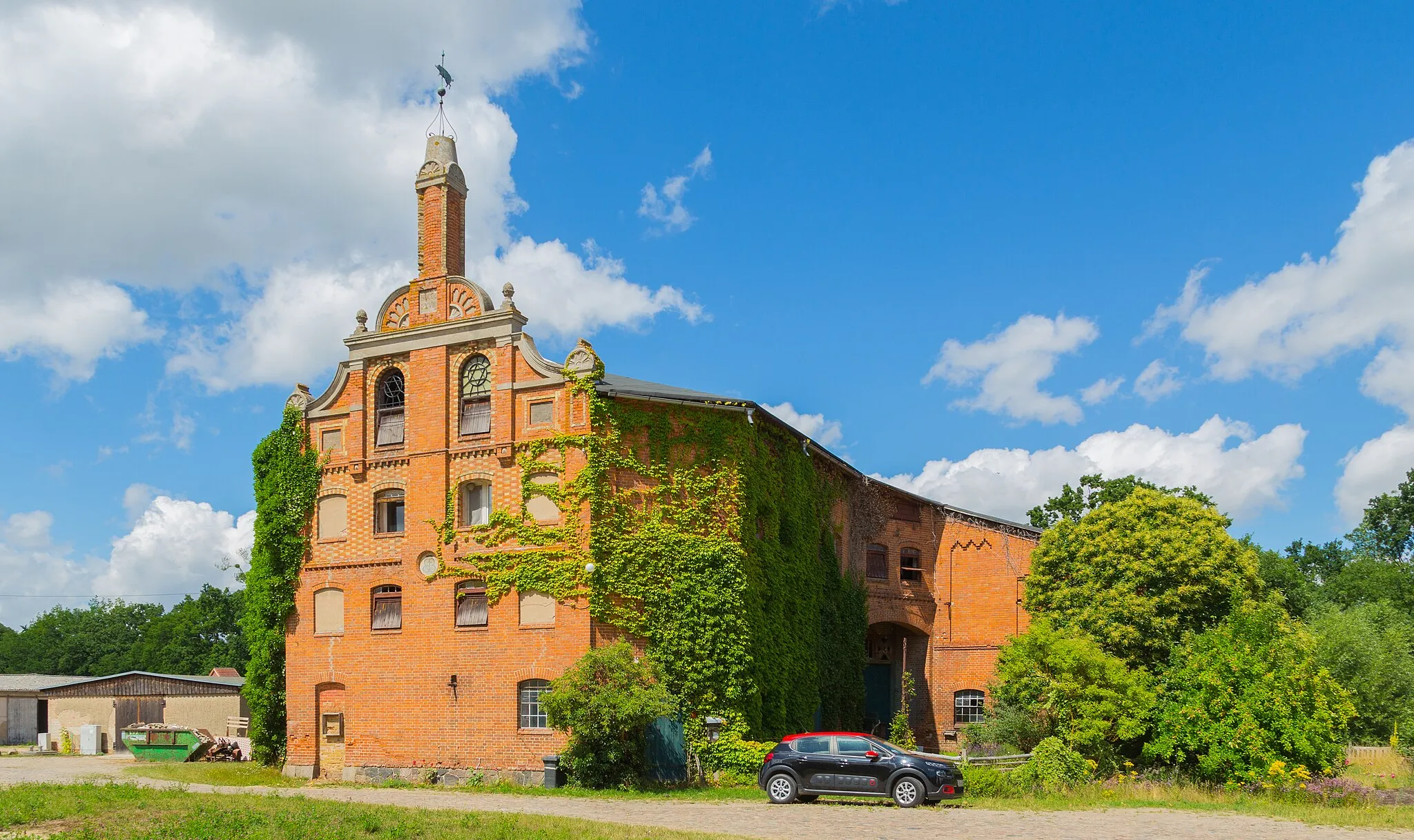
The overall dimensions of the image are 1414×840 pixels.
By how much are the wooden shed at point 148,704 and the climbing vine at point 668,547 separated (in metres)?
23.4

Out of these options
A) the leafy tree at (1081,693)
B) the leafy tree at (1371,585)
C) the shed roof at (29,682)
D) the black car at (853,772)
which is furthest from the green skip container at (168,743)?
the leafy tree at (1371,585)

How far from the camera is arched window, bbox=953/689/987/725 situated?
38781 millimetres

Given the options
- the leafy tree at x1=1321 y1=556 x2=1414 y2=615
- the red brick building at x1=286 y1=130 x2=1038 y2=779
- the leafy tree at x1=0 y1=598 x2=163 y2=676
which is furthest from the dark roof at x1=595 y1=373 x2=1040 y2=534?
the leafy tree at x1=0 y1=598 x2=163 y2=676

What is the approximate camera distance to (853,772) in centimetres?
2348

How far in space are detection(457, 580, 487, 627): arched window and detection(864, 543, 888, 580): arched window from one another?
1490cm

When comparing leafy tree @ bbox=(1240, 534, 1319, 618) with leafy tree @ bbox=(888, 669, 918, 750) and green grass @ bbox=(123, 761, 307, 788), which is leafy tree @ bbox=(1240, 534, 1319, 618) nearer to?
leafy tree @ bbox=(888, 669, 918, 750)

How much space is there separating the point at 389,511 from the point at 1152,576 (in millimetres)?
21587

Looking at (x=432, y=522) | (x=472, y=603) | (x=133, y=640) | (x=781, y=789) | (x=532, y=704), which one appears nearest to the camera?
(x=781, y=789)

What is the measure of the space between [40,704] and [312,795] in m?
35.5

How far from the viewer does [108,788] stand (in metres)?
23.3

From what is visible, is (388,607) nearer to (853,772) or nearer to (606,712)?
(606,712)

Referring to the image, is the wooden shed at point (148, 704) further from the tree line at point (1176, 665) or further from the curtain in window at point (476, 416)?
the tree line at point (1176, 665)

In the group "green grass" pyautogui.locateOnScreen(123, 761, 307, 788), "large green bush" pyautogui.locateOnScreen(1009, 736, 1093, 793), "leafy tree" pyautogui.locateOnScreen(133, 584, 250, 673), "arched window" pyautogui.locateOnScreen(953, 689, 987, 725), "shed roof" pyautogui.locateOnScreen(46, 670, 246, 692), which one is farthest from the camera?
"leafy tree" pyautogui.locateOnScreen(133, 584, 250, 673)

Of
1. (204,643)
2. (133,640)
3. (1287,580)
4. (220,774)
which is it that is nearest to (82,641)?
(133,640)
